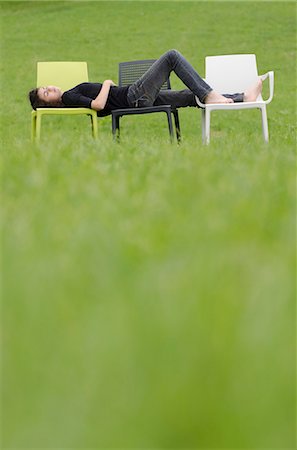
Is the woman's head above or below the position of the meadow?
above

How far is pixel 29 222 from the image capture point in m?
2.04

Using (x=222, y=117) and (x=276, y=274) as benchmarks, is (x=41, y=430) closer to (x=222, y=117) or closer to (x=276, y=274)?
(x=276, y=274)

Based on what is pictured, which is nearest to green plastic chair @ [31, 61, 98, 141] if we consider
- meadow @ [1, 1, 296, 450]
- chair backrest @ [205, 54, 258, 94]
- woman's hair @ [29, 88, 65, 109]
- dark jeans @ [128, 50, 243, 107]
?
woman's hair @ [29, 88, 65, 109]

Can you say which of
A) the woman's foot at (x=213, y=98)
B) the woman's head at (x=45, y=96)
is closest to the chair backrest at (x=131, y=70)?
the woman's head at (x=45, y=96)

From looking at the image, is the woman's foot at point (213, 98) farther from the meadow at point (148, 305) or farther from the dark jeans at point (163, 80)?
the meadow at point (148, 305)

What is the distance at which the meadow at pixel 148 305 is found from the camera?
905 mm

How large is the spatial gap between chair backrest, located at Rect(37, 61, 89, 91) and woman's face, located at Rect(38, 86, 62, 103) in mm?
Answer: 512

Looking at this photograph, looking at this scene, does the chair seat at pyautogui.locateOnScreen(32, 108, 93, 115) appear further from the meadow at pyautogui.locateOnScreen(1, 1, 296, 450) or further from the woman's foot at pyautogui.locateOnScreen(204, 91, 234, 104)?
the meadow at pyautogui.locateOnScreen(1, 1, 296, 450)

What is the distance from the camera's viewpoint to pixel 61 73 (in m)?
7.62

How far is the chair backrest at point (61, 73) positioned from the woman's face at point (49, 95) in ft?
1.68

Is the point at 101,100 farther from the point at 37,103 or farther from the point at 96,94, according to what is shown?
the point at 37,103

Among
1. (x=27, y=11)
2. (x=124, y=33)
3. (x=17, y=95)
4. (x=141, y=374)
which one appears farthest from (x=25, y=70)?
(x=141, y=374)

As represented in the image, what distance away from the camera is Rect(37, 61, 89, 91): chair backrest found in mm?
7516

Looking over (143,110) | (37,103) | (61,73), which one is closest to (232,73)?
(143,110)
